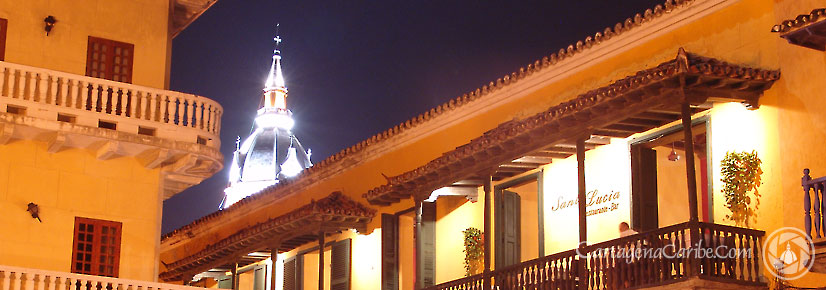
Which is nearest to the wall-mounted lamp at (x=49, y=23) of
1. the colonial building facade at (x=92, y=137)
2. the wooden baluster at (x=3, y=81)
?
the colonial building facade at (x=92, y=137)

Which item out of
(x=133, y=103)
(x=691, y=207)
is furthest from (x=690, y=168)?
(x=133, y=103)

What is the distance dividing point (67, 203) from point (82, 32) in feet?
9.33

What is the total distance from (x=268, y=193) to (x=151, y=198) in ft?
25.8

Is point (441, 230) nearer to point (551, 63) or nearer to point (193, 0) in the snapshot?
point (551, 63)

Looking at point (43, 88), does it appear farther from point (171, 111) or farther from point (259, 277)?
point (259, 277)

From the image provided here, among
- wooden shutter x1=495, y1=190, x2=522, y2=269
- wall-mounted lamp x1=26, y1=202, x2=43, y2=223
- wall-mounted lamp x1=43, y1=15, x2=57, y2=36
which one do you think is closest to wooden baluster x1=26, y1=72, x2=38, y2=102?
wall-mounted lamp x1=43, y1=15, x2=57, y2=36

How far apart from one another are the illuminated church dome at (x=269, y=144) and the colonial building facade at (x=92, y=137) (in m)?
43.3

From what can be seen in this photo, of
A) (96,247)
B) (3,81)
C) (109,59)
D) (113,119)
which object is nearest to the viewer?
(3,81)

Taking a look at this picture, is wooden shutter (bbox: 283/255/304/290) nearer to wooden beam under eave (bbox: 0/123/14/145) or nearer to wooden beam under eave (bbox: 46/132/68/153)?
wooden beam under eave (bbox: 46/132/68/153)

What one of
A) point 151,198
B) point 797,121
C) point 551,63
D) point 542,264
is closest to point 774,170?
point 797,121

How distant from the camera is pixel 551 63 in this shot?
68.7 feet

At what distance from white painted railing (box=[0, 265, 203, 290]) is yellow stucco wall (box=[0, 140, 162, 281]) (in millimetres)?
1024

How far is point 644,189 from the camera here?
61.0ft
